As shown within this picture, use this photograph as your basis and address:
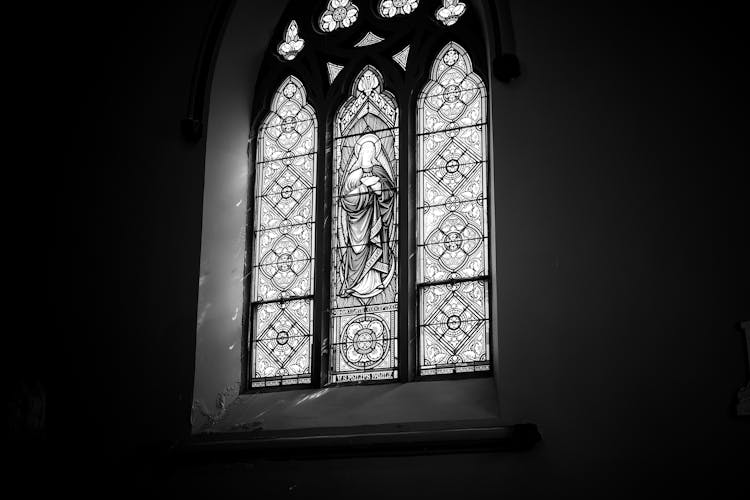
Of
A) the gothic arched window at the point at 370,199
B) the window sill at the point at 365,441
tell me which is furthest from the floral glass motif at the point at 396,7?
the window sill at the point at 365,441

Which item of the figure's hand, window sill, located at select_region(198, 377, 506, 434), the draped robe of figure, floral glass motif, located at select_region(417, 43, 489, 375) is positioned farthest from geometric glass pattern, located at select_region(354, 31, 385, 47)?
window sill, located at select_region(198, 377, 506, 434)

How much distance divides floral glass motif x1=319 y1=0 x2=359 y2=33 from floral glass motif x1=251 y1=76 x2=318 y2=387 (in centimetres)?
47

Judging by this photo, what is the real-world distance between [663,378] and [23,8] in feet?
17.4

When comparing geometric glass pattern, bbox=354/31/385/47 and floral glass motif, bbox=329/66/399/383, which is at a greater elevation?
geometric glass pattern, bbox=354/31/385/47

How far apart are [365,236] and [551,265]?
1421 mm

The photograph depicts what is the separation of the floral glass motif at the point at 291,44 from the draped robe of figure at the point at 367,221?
970 mm

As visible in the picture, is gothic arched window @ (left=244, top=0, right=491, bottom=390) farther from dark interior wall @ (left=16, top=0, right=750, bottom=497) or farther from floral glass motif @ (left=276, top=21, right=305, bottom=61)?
dark interior wall @ (left=16, top=0, right=750, bottom=497)

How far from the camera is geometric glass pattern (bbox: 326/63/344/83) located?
25.6 ft

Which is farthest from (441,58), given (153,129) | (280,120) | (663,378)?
(663,378)

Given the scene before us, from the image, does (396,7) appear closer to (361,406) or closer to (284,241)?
(284,241)

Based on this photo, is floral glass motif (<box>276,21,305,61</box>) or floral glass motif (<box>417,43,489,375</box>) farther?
floral glass motif (<box>276,21,305,61</box>)

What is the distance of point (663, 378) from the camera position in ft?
19.0

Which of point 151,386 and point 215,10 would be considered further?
point 215,10

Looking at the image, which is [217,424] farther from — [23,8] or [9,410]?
[23,8]
